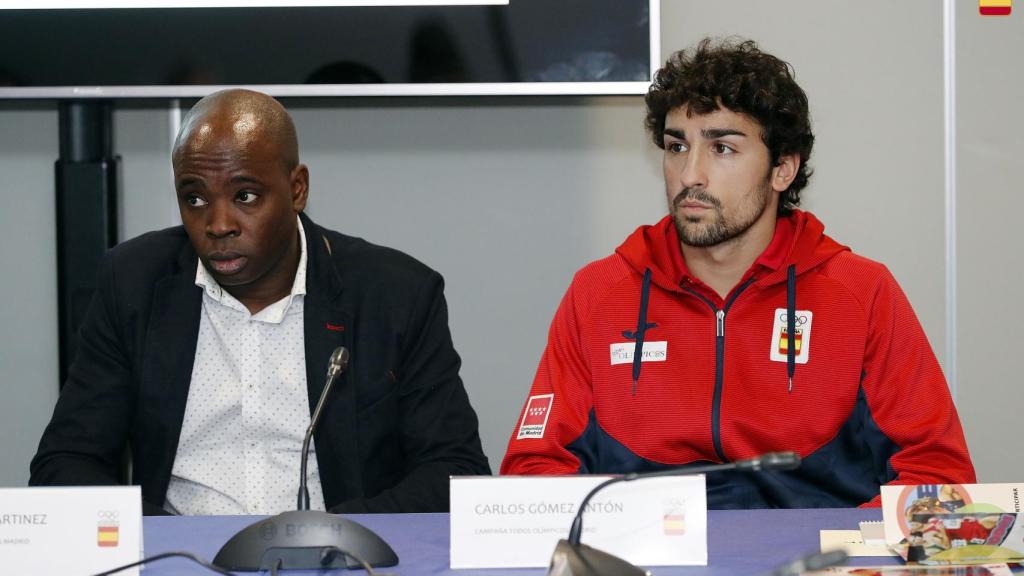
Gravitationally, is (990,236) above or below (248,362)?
above

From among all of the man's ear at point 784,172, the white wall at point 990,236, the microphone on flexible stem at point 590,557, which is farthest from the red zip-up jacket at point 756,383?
the white wall at point 990,236

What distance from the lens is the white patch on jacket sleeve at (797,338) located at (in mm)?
2025

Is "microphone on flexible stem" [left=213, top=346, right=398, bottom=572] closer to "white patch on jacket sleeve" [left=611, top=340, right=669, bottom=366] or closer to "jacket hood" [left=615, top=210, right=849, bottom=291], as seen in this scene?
"white patch on jacket sleeve" [left=611, top=340, right=669, bottom=366]

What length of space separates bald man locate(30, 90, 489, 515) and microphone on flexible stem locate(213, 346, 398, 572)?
526 mm

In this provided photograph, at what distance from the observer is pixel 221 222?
198 cm

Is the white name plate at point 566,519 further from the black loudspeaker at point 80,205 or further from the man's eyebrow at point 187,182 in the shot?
the black loudspeaker at point 80,205

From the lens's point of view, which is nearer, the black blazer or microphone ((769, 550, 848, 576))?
microphone ((769, 550, 848, 576))

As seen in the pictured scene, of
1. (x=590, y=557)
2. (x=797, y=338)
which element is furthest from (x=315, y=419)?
(x=797, y=338)

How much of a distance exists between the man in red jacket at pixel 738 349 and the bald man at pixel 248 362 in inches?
9.3

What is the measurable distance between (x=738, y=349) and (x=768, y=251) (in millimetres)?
185

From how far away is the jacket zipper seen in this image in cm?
200

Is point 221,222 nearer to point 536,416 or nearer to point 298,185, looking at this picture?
point 298,185

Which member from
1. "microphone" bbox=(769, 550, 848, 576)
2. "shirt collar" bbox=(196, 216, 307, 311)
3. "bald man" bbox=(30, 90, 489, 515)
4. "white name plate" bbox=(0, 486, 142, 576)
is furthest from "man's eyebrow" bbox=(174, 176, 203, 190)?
"microphone" bbox=(769, 550, 848, 576)

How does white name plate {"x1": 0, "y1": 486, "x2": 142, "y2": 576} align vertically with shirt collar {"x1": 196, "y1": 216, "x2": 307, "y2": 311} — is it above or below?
below
